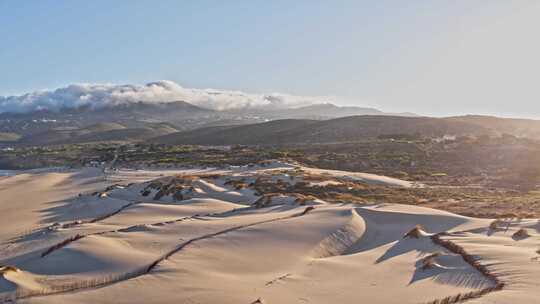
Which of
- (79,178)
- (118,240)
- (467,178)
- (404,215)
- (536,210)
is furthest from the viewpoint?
(79,178)

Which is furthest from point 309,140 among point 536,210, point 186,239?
point 186,239

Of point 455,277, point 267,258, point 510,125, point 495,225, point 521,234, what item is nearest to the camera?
point 455,277

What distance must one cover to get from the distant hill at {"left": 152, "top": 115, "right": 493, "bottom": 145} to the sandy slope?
83400 millimetres

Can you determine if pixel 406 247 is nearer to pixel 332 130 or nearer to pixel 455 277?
pixel 455 277

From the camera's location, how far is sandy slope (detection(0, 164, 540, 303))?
34.7ft

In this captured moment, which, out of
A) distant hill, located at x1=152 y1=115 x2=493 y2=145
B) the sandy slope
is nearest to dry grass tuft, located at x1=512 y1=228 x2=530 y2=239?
the sandy slope

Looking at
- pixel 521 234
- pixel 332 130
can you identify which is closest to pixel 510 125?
pixel 332 130

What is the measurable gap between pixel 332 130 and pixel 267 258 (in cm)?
11055

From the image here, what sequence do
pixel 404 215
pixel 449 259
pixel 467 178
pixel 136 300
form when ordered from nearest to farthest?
pixel 136 300 < pixel 449 259 < pixel 404 215 < pixel 467 178

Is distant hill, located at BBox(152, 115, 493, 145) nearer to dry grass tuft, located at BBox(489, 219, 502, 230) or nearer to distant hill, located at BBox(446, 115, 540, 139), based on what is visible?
distant hill, located at BBox(446, 115, 540, 139)

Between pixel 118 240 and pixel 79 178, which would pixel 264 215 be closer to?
pixel 118 240

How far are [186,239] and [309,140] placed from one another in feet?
325

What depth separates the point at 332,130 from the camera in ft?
405

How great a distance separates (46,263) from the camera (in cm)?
1303
